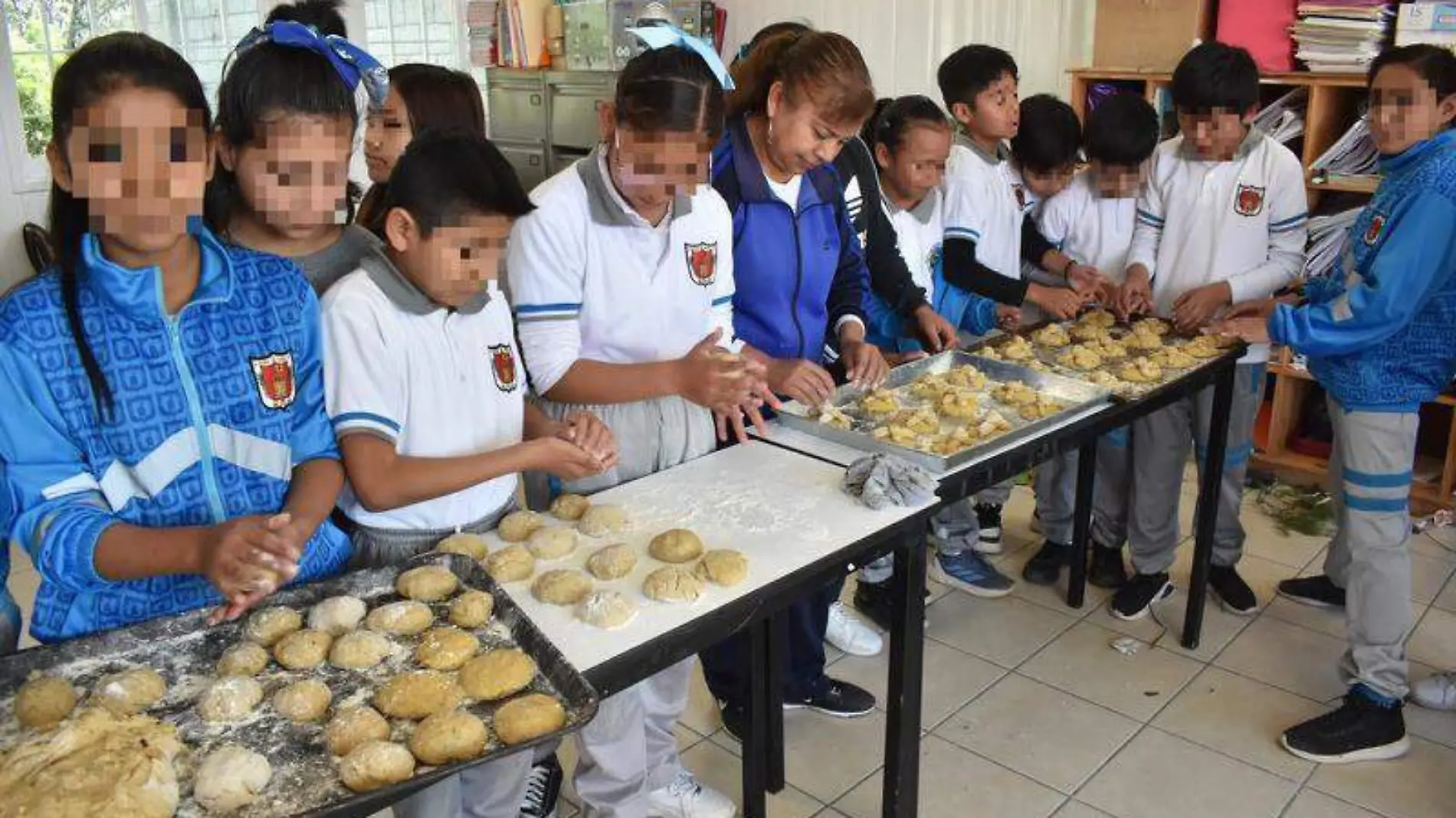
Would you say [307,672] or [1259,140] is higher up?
[1259,140]

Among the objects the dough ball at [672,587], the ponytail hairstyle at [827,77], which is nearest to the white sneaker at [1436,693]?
the ponytail hairstyle at [827,77]

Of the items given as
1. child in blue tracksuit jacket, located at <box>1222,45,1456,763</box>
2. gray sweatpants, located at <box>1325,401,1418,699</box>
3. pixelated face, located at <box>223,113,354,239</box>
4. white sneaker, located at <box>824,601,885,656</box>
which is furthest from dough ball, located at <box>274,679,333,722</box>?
gray sweatpants, located at <box>1325,401,1418,699</box>

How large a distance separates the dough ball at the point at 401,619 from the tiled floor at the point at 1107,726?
44.2 inches

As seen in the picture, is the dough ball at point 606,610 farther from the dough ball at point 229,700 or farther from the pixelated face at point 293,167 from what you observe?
the pixelated face at point 293,167

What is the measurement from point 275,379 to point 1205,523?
2575mm

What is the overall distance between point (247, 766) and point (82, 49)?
842mm

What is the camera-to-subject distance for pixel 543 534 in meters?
1.67

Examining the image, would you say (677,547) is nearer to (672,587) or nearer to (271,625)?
(672,587)

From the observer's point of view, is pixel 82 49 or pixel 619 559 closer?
pixel 82 49

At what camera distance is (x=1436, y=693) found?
9.03ft

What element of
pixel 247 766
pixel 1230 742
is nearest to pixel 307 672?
pixel 247 766

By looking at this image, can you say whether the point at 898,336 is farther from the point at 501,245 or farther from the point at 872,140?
the point at 501,245

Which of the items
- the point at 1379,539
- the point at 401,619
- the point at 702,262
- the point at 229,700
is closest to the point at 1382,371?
the point at 1379,539

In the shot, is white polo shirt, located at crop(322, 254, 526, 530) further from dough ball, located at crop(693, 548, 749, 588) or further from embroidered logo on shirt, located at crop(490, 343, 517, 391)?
dough ball, located at crop(693, 548, 749, 588)
